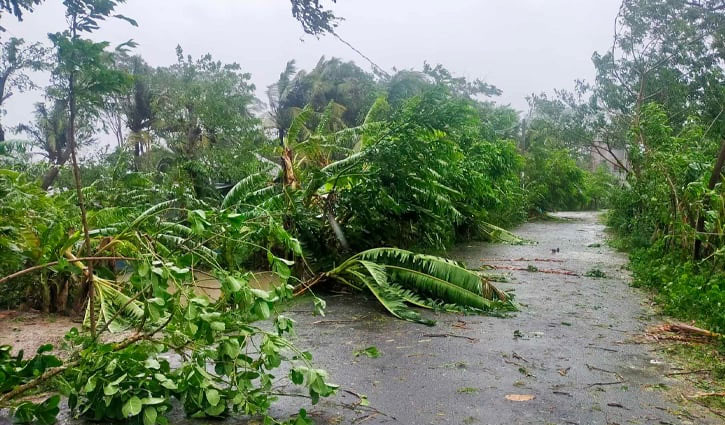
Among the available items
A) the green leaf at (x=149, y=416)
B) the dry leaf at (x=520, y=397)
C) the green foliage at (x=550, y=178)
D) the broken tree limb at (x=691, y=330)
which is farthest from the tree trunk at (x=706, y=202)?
the green foliage at (x=550, y=178)

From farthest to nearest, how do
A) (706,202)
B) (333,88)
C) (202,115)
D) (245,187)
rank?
(333,88), (202,115), (245,187), (706,202)

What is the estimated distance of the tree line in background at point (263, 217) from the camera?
2.88m

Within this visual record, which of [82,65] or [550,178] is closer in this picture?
[82,65]

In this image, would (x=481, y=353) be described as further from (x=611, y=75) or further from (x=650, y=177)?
(x=611, y=75)

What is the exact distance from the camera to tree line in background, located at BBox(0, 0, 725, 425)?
113 inches

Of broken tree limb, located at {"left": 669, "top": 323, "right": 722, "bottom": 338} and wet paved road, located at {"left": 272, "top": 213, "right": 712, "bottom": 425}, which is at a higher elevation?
broken tree limb, located at {"left": 669, "top": 323, "right": 722, "bottom": 338}

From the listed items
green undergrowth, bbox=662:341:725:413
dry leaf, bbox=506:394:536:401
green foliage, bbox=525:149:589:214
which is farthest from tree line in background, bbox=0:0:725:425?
green foliage, bbox=525:149:589:214

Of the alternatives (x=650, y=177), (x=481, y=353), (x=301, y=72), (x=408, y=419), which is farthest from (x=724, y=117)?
(x=301, y=72)

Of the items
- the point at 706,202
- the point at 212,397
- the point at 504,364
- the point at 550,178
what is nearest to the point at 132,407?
the point at 212,397

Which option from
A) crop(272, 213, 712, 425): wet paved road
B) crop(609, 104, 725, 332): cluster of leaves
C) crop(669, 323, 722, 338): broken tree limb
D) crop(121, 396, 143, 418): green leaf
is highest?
crop(609, 104, 725, 332): cluster of leaves

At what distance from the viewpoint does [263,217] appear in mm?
4609

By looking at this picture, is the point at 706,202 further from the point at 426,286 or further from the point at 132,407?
the point at 132,407

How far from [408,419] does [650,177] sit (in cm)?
852

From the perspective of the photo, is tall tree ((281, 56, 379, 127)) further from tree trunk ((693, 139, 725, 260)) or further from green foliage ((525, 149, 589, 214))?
tree trunk ((693, 139, 725, 260))
